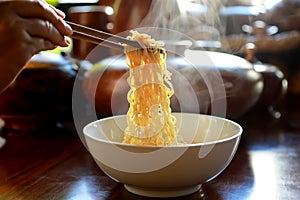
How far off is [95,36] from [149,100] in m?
0.21

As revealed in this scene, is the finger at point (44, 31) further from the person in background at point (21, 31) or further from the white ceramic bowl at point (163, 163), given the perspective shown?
the white ceramic bowl at point (163, 163)

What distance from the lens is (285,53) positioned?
189cm

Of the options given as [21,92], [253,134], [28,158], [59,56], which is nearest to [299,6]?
[253,134]

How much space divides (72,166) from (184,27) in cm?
76

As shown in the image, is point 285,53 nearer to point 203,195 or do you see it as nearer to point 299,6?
point 299,6

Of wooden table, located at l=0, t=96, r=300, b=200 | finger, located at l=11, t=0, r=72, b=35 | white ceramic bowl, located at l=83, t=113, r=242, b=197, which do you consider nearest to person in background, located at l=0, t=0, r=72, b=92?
finger, located at l=11, t=0, r=72, b=35

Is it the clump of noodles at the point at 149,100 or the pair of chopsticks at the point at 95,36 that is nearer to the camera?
the pair of chopsticks at the point at 95,36

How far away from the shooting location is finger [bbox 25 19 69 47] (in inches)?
25.1

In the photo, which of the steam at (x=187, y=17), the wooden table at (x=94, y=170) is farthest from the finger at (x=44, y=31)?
the steam at (x=187, y=17)

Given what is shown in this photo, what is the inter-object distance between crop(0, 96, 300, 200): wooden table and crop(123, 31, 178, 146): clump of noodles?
117mm

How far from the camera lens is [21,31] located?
2.06ft

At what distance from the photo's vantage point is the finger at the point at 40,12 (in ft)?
2.07

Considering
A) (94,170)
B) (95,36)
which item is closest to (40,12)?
(95,36)

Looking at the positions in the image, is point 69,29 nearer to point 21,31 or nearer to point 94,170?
point 21,31
